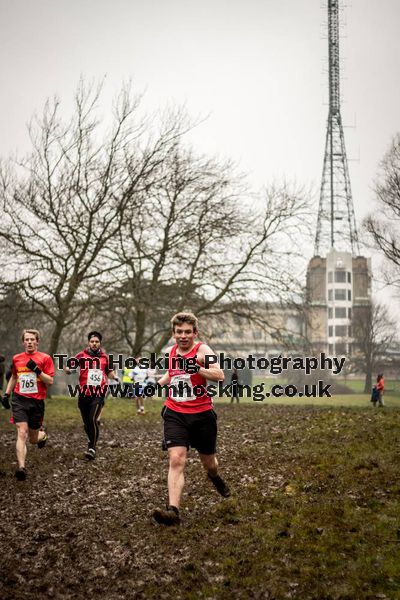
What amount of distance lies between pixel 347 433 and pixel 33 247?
1803 centimetres

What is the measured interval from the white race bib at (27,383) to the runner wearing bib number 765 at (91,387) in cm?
132

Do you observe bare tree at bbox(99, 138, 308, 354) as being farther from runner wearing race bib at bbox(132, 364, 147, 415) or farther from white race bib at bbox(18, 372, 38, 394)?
white race bib at bbox(18, 372, 38, 394)

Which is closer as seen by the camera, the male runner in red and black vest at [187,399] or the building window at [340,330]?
the male runner in red and black vest at [187,399]

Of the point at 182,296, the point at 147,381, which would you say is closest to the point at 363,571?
the point at 147,381

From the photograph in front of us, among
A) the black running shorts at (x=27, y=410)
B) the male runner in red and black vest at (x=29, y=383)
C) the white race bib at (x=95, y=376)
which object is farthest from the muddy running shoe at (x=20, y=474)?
the white race bib at (x=95, y=376)

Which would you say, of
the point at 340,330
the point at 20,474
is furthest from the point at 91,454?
the point at 340,330

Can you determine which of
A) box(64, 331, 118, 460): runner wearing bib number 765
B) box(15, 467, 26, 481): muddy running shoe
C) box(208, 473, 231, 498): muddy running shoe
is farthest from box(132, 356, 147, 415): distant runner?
box(208, 473, 231, 498): muddy running shoe

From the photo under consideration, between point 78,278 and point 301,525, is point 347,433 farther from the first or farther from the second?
point 78,278

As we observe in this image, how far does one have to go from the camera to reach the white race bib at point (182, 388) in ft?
23.1

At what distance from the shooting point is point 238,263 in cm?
3150

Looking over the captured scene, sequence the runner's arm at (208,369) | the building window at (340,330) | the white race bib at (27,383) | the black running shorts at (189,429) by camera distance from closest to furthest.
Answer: the runner's arm at (208,369) → the black running shorts at (189,429) → the white race bib at (27,383) → the building window at (340,330)

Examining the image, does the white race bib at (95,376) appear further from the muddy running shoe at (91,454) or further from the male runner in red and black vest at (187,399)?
the male runner in red and black vest at (187,399)

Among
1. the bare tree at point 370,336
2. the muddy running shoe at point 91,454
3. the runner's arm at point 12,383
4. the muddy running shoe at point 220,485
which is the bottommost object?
the muddy running shoe at point 91,454

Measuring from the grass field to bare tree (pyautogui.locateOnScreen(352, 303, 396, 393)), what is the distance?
54610 millimetres
